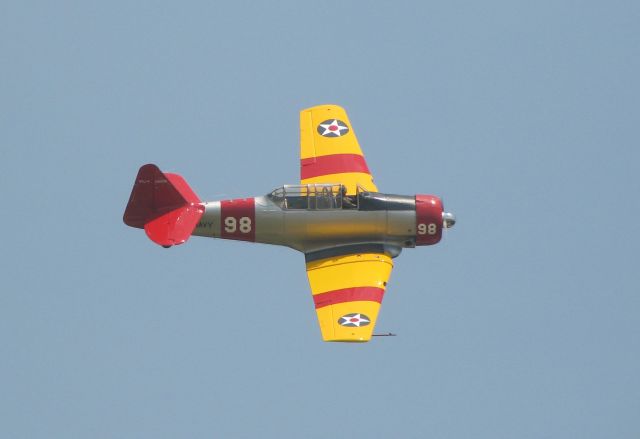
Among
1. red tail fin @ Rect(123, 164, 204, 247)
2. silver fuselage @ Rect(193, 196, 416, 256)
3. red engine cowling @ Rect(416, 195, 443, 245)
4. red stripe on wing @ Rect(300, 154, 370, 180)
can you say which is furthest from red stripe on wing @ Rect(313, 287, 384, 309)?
red stripe on wing @ Rect(300, 154, 370, 180)

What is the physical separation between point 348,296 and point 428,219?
262cm

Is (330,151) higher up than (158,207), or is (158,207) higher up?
(330,151)

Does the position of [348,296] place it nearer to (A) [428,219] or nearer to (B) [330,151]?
(A) [428,219]

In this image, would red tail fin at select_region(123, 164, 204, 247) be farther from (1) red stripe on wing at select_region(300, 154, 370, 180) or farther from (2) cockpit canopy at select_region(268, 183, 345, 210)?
(1) red stripe on wing at select_region(300, 154, 370, 180)

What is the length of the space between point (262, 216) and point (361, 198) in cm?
190

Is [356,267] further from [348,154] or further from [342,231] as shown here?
[348,154]

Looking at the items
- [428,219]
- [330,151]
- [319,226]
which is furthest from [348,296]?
[330,151]

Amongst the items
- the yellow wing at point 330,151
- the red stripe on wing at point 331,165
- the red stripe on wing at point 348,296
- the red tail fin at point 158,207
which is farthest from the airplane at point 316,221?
the red stripe on wing at point 331,165

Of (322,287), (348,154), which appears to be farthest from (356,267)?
(348,154)

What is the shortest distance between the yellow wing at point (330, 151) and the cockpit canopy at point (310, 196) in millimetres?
464

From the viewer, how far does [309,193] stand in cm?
3900

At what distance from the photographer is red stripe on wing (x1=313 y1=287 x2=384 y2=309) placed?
37594 millimetres

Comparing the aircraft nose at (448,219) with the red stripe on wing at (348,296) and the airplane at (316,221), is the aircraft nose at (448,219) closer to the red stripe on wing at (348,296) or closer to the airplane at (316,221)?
the airplane at (316,221)

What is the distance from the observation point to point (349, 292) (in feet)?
124
